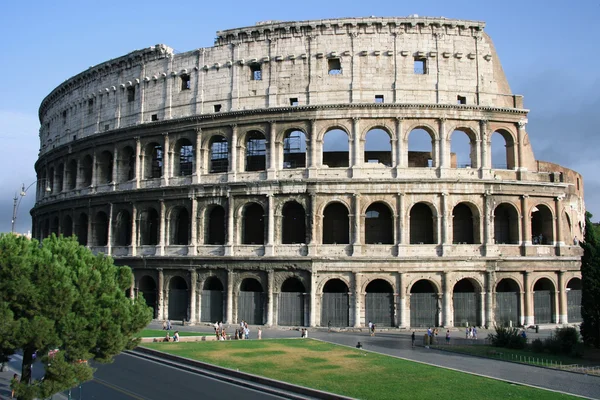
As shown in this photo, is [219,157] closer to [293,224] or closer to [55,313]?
[293,224]

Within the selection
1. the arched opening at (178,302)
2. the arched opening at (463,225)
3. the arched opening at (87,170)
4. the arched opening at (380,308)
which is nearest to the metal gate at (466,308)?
the arched opening at (463,225)

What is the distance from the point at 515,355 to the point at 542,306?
11.8m

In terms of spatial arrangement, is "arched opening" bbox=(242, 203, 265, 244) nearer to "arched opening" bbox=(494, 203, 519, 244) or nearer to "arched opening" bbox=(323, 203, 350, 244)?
"arched opening" bbox=(323, 203, 350, 244)

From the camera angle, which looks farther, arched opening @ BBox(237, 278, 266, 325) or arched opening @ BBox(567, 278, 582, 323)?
arched opening @ BBox(567, 278, 582, 323)

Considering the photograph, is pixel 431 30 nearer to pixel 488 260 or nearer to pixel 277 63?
pixel 277 63

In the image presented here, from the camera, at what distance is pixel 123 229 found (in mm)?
43156

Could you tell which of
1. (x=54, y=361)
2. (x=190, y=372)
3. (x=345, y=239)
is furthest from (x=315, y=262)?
(x=54, y=361)

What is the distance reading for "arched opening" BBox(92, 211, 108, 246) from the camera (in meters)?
43.6

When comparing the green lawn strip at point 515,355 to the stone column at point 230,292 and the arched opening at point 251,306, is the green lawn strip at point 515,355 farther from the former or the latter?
the stone column at point 230,292

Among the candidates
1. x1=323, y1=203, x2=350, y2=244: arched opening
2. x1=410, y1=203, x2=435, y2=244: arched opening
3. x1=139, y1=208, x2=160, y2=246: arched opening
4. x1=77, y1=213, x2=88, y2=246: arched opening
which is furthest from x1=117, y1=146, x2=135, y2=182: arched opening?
x1=410, y1=203, x2=435, y2=244: arched opening

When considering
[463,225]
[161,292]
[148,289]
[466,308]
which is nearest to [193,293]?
[161,292]

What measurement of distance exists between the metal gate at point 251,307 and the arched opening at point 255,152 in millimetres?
9310

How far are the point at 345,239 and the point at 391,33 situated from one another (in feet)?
45.6

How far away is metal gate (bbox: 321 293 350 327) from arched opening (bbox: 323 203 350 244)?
12.6 ft
